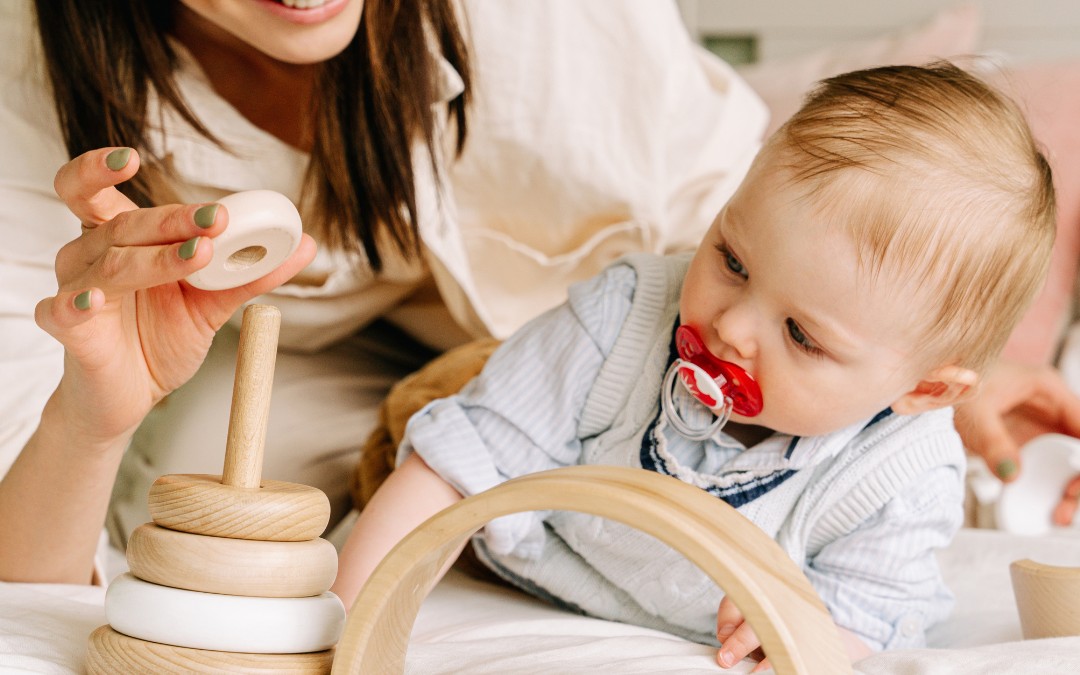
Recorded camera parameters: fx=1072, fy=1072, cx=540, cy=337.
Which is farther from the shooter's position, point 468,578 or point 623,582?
point 468,578

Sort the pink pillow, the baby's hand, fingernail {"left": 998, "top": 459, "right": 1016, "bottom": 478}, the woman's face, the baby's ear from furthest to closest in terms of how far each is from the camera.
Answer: the pink pillow → fingernail {"left": 998, "top": 459, "right": 1016, "bottom": 478} → the woman's face → the baby's ear → the baby's hand

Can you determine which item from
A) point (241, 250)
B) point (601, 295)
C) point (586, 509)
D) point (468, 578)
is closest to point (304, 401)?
point (468, 578)

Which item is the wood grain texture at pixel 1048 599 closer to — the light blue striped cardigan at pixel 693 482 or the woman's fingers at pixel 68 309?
the light blue striped cardigan at pixel 693 482

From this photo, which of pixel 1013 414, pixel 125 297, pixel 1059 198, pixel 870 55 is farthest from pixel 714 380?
pixel 870 55

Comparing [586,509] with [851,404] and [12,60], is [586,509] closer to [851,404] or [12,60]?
[851,404]

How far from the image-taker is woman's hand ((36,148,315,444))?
60cm

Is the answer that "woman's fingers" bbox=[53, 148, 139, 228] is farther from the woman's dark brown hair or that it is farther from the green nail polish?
the woman's dark brown hair

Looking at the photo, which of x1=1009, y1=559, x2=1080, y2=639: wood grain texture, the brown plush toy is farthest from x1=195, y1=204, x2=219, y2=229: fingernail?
x1=1009, y1=559, x2=1080, y2=639: wood grain texture

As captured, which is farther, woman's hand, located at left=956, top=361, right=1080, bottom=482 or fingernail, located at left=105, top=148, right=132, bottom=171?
woman's hand, located at left=956, top=361, right=1080, bottom=482

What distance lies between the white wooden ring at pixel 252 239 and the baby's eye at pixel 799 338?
35cm

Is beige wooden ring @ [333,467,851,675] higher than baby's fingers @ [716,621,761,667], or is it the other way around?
beige wooden ring @ [333,467,851,675]

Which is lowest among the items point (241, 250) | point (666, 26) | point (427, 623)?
point (427, 623)

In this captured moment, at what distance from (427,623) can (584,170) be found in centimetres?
66

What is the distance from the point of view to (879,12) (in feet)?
6.88
